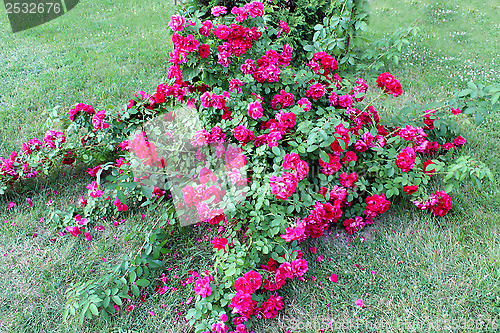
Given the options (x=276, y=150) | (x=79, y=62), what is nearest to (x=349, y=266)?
(x=276, y=150)

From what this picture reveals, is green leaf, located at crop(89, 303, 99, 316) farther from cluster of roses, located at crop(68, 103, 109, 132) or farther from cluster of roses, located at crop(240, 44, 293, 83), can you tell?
cluster of roses, located at crop(240, 44, 293, 83)

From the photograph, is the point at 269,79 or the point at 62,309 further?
the point at 269,79

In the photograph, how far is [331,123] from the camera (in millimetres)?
1970

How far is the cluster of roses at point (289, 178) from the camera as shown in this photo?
181cm

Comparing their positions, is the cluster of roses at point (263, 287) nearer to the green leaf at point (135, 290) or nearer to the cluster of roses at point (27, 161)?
the green leaf at point (135, 290)

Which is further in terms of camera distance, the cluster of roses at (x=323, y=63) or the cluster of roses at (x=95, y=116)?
the cluster of roses at (x=95, y=116)

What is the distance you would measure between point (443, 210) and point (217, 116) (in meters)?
1.56

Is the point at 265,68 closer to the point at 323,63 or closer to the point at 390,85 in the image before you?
the point at 323,63

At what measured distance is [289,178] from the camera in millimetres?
1815

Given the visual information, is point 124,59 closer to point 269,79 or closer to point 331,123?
point 269,79

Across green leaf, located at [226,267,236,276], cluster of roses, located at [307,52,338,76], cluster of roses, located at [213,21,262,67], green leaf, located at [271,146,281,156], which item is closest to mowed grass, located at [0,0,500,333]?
green leaf, located at [226,267,236,276]

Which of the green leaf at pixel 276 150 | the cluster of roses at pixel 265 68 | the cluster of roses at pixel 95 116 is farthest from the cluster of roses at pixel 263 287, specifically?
the cluster of roses at pixel 95 116

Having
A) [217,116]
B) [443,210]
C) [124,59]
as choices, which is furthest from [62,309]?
[124,59]

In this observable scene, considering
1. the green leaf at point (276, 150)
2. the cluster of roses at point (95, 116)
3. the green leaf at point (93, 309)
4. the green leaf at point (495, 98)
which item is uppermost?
the green leaf at point (495, 98)
